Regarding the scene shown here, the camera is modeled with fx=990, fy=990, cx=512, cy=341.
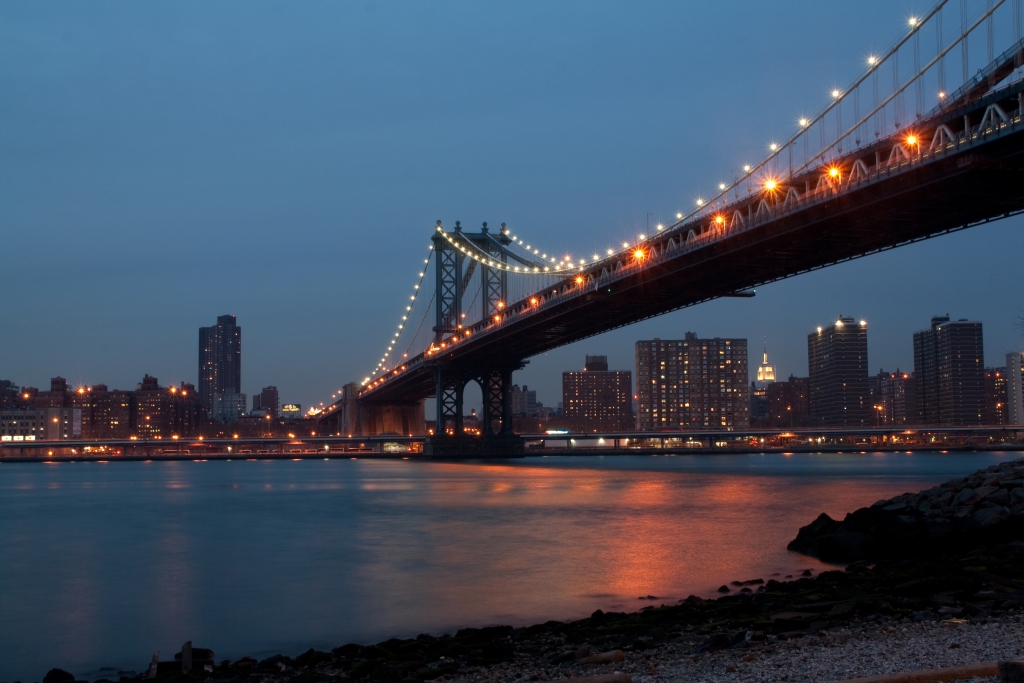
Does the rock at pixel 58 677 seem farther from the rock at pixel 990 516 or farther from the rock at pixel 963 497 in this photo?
the rock at pixel 963 497

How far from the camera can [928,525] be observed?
16.0 metres

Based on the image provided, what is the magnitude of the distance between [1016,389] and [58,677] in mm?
155294

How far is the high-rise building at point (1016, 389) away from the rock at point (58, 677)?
472 feet

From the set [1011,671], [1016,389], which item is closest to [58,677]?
[1011,671]

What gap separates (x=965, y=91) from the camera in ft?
A: 85.4

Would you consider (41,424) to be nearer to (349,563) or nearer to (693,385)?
(693,385)

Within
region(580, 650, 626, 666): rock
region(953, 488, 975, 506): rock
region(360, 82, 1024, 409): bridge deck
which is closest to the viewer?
region(580, 650, 626, 666): rock

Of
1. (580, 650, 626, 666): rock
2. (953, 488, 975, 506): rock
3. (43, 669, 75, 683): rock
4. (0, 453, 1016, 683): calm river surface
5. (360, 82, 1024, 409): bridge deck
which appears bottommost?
(0, 453, 1016, 683): calm river surface

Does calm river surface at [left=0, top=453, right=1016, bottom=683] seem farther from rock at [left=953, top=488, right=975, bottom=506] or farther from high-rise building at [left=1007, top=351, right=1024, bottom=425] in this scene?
high-rise building at [left=1007, top=351, right=1024, bottom=425]

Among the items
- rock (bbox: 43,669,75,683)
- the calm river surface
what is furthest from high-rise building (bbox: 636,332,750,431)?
rock (bbox: 43,669,75,683)

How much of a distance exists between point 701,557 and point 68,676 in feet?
36.7

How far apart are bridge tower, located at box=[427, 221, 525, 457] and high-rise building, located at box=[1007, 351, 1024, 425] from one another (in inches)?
3521

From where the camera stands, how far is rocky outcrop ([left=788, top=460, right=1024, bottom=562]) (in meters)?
15.5

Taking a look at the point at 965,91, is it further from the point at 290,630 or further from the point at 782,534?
the point at 290,630
